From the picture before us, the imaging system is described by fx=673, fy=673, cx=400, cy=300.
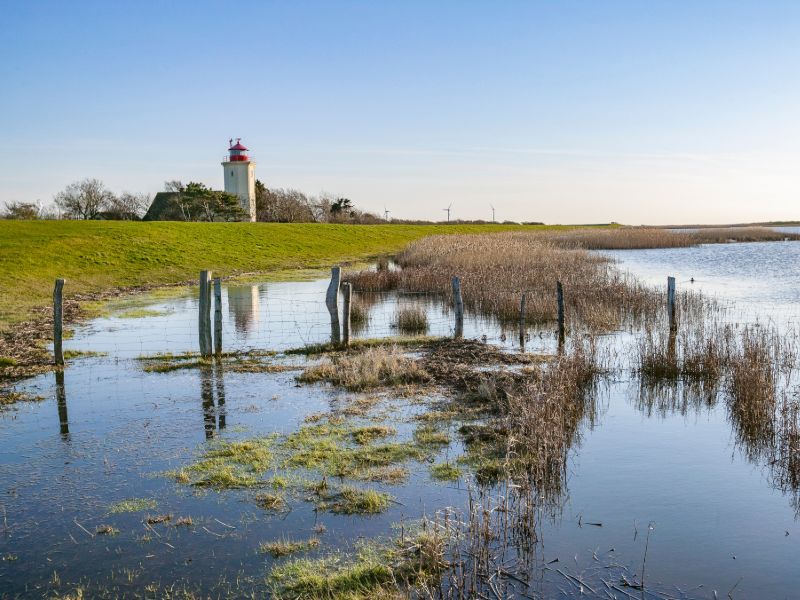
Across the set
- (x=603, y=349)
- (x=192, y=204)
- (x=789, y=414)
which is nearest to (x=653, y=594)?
(x=789, y=414)

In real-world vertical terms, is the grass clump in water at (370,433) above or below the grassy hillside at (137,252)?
below

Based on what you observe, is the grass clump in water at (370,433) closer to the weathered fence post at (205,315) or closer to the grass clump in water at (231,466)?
the grass clump in water at (231,466)

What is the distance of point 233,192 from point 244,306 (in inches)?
2395

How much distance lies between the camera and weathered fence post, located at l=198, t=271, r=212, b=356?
16423 millimetres

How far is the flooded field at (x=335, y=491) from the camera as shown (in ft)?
22.0

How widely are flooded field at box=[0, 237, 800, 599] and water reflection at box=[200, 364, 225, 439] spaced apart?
0.16 feet

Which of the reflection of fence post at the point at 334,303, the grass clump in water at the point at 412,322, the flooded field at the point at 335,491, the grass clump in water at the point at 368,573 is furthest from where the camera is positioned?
the grass clump in water at the point at 412,322

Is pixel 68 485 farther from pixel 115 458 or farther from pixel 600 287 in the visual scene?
pixel 600 287

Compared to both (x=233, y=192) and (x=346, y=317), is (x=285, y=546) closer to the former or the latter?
(x=346, y=317)

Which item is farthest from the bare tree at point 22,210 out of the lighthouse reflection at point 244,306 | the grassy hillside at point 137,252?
the lighthouse reflection at point 244,306

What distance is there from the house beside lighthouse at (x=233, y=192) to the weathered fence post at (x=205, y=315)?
66.0 meters

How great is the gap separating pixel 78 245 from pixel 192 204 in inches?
1468

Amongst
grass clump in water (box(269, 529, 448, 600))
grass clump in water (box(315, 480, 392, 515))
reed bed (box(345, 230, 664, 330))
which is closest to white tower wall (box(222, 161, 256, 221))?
reed bed (box(345, 230, 664, 330))

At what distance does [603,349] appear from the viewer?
16703 mm
